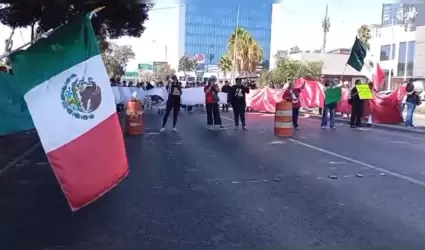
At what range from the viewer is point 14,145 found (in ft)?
45.8

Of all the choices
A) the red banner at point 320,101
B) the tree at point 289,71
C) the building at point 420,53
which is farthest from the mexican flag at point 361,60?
the building at point 420,53

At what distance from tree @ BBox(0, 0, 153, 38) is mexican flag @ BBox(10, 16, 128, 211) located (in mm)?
2885

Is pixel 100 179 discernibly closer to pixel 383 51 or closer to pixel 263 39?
pixel 383 51

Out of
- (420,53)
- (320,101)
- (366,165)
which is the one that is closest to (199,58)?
(420,53)

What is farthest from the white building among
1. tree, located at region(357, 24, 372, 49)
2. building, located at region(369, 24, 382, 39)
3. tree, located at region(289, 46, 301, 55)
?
tree, located at region(289, 46, 301, 55)

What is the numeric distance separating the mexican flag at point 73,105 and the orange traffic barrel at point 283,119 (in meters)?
11.1

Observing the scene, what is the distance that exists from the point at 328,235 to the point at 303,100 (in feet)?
78.6

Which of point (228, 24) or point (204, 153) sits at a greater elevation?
point (228, 24)

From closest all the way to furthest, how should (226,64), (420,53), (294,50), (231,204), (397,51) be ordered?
(231,204) < (420,53) < (397,51) < (226,64) < (294,50)

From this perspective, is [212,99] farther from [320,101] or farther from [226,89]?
[320,101]

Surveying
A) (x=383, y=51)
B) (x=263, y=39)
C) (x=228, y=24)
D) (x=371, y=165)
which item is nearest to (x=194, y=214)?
(x=371, y=165)

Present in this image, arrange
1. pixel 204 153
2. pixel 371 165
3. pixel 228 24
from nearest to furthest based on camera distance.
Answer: pixel 371 165
pixel 204 153
pixel 228 24

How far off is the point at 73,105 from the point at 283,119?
11.8 meters

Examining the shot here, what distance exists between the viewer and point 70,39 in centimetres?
534
